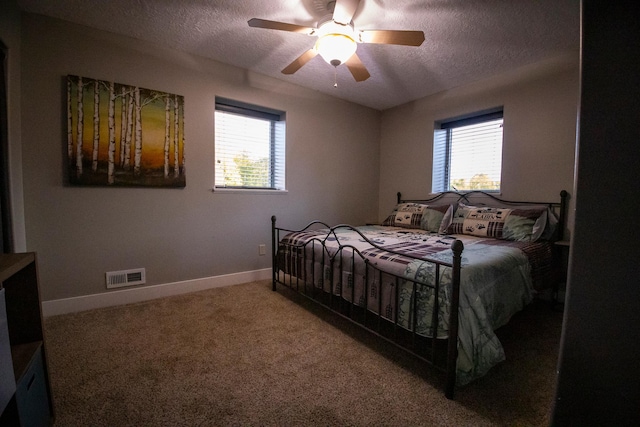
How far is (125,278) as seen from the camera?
237cm

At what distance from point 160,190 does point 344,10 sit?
2.12m

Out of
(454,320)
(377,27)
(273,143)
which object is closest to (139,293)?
(273,143)

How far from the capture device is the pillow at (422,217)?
2965mm

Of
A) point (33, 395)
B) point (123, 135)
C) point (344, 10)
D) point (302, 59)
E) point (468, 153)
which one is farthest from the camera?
point (468, 153)

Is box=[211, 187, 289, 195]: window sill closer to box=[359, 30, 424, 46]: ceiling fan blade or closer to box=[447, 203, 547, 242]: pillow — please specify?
box=[359, 30, 424, 46]: ceiling fan blade

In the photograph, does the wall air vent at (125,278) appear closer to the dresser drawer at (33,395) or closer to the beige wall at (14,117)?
the beige wall at (14,117)

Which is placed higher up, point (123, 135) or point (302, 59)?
point (302, 59)

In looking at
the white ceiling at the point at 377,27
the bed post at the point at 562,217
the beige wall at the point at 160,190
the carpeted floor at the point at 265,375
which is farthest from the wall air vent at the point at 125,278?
the bed post at the point at 562,217

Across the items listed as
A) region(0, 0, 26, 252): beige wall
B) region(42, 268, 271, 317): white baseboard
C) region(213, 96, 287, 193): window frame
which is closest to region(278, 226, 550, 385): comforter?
region(42, 268, 271, 317): white baseboard

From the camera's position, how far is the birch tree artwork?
2.13 meters

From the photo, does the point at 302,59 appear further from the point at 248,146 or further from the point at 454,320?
the point at 454,320

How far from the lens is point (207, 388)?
4.42 ft

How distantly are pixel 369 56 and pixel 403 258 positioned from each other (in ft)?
6.55

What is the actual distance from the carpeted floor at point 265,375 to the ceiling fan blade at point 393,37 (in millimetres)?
2000
